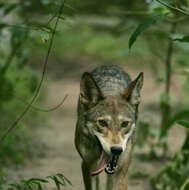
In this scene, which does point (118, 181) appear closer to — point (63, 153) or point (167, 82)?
point (167, 82)

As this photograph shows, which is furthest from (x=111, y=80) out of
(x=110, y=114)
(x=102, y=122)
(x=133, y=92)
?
(x=102, y=122)

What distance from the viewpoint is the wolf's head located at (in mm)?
4419

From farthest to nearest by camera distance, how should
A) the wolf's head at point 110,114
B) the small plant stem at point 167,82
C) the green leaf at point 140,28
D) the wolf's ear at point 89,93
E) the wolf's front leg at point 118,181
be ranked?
the small plant stem at point 167,82 < the wolf's front leg at point 118,181 < the wolf's ear at point 89,93 < the wolf's head at point 110,114 < the green leaf at point 140,28

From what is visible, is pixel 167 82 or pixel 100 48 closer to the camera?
pixel 167 82

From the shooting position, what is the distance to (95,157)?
16.3 feet

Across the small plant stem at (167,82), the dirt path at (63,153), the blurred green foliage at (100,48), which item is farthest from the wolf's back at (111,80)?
the dirt path at (63,153)

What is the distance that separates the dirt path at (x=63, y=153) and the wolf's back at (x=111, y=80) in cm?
155

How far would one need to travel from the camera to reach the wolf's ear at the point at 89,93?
4.72 metres

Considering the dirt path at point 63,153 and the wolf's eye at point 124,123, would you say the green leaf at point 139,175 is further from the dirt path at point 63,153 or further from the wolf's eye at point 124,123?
the wolf's eye at point 124,123

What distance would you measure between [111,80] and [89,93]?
1.00m

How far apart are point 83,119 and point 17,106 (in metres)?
4.11

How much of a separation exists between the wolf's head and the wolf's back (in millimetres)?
437

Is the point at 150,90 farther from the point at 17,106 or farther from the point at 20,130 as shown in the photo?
the point at 20,130

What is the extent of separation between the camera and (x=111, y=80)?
18.9 ft
